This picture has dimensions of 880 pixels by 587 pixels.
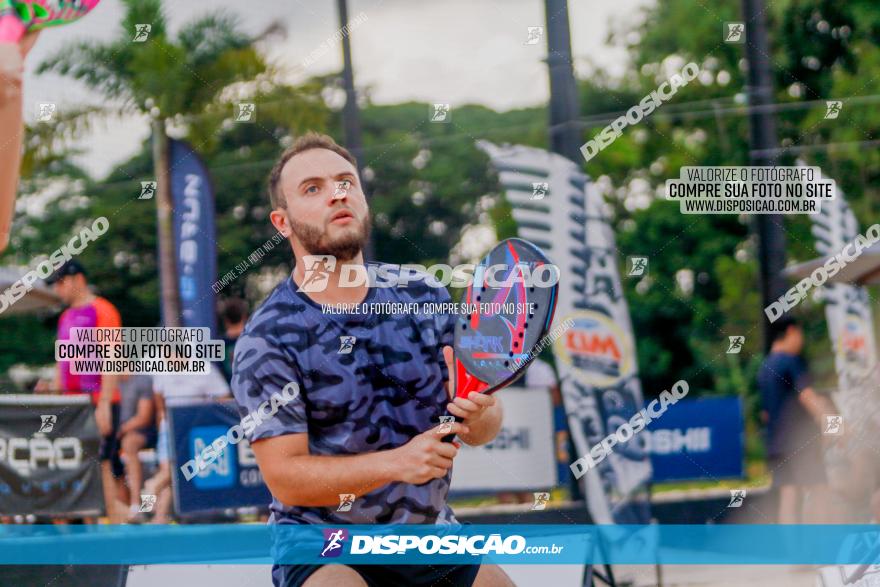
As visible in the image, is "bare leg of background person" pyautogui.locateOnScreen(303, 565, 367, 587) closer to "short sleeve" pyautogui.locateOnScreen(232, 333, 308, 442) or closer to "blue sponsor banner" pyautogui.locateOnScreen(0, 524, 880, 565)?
"short sleeve" pyautogui.locateOnScreen(232, 333, 308, 442)

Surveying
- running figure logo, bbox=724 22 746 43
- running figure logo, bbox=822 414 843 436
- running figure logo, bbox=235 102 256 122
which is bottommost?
running figure logo, bbox=822 414 843 436

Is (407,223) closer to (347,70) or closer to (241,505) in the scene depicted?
(347,70)

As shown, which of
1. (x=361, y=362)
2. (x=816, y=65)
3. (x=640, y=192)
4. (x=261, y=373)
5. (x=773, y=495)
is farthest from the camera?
(x=640, y=192)

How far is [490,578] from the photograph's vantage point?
312cm

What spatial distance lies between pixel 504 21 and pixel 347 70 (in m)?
0.71

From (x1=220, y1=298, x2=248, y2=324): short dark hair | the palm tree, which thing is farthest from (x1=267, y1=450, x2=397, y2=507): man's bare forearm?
the palm tree

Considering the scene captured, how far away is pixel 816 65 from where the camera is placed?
698 cm

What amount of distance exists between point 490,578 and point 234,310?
82.1 inches

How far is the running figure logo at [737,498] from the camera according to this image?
509 centimetres

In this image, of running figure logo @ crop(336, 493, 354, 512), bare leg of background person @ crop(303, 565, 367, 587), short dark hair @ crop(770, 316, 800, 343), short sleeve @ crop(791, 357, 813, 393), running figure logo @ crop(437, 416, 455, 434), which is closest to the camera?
bare leg of background person @ crop(303, 565, 367, 587)

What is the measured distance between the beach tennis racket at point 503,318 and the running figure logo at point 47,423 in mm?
2319

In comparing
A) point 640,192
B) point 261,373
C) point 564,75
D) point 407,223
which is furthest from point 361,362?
point 640,192

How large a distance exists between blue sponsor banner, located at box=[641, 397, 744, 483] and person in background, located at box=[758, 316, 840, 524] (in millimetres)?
218

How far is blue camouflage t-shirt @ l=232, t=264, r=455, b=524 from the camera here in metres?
3.33
